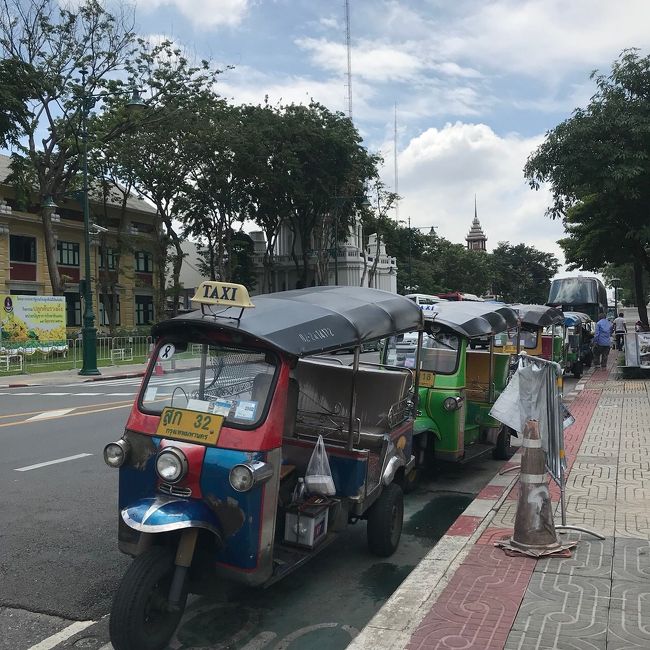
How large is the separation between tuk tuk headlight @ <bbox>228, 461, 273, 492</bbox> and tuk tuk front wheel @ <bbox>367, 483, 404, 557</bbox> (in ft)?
6.04

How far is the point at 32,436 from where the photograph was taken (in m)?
11.0

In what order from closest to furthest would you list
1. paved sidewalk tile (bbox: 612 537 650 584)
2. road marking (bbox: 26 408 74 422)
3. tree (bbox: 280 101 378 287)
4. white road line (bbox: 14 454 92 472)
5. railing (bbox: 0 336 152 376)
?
paved sidewalk tile (bbox: 612 537 650 584) → white road line (bbox: 14 454 92 472) → road marking (bbox: 26 408 74 422) → railing (bbox: 0 336 152 376) → tree (bbox: 280 101 378 287)

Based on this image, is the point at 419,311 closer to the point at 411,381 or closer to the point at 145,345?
the point at 411,381

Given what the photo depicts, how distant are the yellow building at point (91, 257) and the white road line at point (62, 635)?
110ft

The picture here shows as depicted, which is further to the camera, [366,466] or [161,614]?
[366,466]

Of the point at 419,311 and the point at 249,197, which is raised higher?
the point at 249,197

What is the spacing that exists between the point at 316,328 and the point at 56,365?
24059 mm

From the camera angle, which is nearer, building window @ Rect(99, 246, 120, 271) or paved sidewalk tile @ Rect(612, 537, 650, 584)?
paved sidewalk tile @ Rect(612, 537, 650, 584)

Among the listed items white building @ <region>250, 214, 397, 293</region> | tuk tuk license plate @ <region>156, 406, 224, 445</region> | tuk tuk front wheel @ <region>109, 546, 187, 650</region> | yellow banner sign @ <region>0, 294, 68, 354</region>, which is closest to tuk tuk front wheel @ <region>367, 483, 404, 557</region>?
tuk tuk license plate @ <region>156, 406, 224, 445</region>

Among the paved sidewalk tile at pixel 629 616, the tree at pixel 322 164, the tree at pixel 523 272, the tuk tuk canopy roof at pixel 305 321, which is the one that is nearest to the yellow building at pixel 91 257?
the tree at pixel 322 164

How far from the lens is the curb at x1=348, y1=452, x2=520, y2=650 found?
400 centimetres

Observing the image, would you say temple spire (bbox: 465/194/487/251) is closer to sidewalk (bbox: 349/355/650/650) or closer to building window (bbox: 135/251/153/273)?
building window (bbox: 135/251/153/273)

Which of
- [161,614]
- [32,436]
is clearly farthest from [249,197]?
[161,614]

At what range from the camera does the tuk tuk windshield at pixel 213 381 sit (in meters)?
4.54
